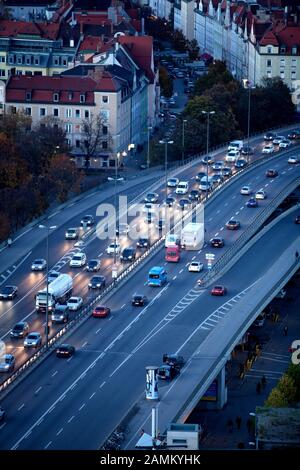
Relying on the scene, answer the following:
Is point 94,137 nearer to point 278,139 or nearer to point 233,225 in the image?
point 278,139

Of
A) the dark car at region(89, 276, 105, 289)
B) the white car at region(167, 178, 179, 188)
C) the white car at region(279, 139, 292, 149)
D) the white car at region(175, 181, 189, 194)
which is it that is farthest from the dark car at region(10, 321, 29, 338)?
the white car at region(279, 139, 292, 149)

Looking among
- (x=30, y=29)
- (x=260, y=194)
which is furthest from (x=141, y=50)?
(x=260, y=194)

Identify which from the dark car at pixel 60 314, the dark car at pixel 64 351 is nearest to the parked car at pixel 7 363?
the dark car at pixel 64 351

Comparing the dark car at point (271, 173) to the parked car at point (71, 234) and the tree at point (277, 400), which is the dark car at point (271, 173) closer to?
the parked car at point (71, 234)

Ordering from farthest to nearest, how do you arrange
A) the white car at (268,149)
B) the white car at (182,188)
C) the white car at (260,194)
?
the white car at (268,149), the white car at (182,188), the white car at (260,194)

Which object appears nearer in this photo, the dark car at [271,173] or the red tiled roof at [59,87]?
the dark car at [271,173]

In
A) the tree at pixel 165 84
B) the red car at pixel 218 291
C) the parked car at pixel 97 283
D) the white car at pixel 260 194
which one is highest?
the tree at pixel 165 84
